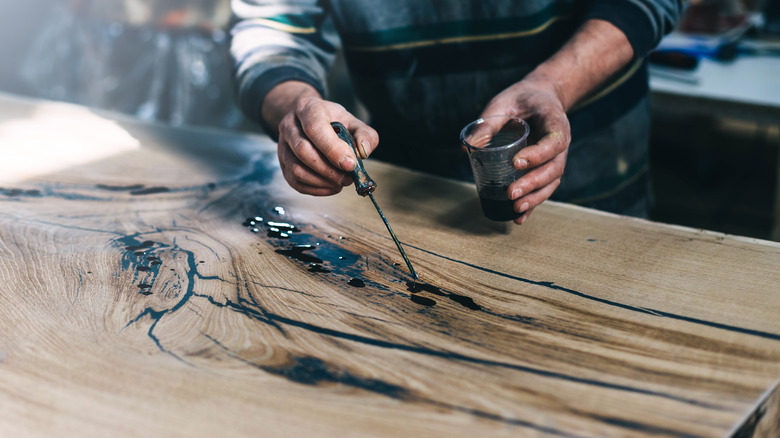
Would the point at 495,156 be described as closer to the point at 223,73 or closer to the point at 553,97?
the point at 553,97

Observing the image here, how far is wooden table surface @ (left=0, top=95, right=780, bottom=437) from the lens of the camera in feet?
1.74

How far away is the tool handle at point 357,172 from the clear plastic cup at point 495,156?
146mm

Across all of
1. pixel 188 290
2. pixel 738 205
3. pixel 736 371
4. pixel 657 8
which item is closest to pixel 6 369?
pixel 188 290

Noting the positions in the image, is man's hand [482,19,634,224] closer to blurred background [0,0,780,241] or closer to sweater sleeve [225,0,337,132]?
sweater sleeve [225,0,337,132]

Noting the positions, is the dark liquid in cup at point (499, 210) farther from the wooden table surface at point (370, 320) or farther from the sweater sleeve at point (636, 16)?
the sweater sleeve at point (636, 16)

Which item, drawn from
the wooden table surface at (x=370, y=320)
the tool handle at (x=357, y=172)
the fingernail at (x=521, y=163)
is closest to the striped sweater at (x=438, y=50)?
the wooden table surface at (x=370, y=320)

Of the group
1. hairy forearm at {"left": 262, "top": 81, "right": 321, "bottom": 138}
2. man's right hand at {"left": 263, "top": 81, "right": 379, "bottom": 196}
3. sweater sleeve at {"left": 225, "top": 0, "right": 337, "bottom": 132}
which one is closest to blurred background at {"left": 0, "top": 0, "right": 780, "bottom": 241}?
sweater sleeve at {"left": 225, "top": 0, "right": 337, "bottom": 132}

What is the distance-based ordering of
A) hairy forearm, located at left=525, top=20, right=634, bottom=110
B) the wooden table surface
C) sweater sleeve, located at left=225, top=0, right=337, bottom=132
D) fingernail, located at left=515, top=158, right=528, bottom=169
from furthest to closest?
sweater sleeve, located at left=225, top=0, right=337, bottom=132
hairy forearm, located at left=525, top=20, right=634, bottom=110
fingernail, located at left=515, top=158, right=528, bottom=169
the wooden table surface

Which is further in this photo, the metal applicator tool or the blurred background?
the blurred background

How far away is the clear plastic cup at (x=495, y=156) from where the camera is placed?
79 centimetres

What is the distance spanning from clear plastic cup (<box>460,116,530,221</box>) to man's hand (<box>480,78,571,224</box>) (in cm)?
1

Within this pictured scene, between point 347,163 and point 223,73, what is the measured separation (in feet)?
7.96

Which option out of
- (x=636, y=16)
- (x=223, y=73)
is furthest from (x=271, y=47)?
(x=223, y=73)

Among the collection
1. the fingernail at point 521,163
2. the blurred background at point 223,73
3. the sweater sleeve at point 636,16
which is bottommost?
the blurred background at point 223,73
